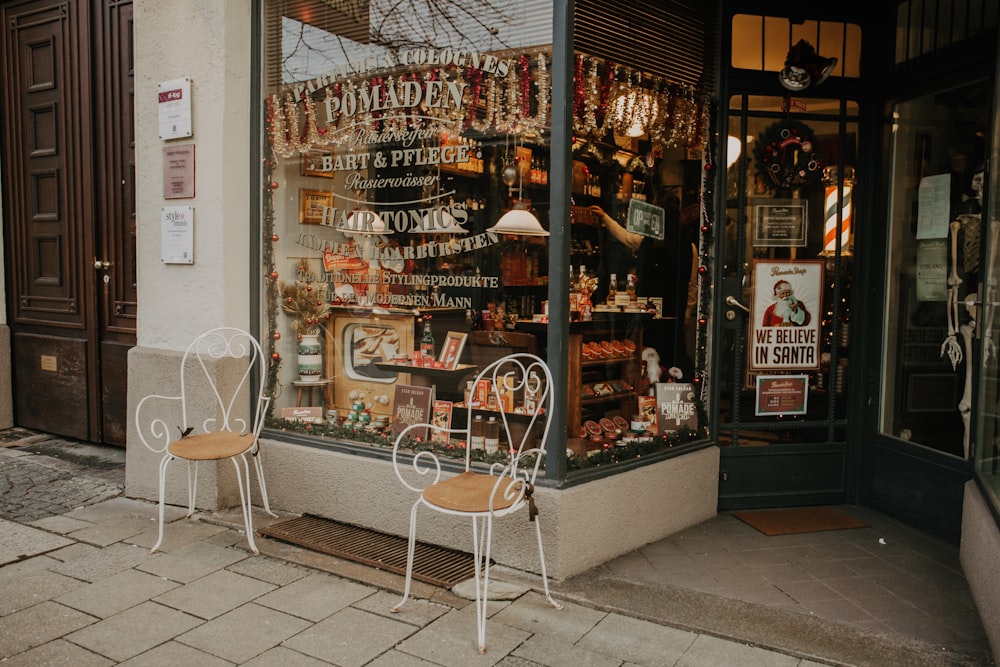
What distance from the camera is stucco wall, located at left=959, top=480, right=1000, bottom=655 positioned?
313 centimetres

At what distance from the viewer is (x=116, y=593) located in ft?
11.8

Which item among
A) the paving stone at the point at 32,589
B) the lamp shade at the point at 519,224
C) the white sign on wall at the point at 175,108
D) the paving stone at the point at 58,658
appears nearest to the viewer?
the paving stone at the point at 58,658

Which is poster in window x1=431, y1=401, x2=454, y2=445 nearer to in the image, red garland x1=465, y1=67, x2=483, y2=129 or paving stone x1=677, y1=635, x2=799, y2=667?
red garland x1=465, y1=67, x2=483, y2=129

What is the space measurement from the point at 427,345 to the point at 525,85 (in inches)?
63.1

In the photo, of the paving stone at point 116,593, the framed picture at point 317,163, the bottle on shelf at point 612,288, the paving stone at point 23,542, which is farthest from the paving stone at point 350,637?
the framed picture at point 317,163

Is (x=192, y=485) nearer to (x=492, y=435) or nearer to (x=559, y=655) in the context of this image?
(x=492, y=435)

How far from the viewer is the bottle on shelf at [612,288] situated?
15.5 feet

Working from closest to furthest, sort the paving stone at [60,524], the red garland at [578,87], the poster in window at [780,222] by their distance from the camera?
the red garland at [578,87]
the paving stone at [60,524]
the poster in window at [780,222]

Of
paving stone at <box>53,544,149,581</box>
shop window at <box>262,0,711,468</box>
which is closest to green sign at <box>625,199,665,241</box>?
shop window at <box>262,0,711,468</box>

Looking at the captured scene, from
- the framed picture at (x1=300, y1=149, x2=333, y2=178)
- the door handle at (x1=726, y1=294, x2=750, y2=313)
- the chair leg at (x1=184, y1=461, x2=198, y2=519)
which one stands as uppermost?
the framed picture at (x1=300, y1=149, x2=333, y2=178)

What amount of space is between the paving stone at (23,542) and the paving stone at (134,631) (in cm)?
103

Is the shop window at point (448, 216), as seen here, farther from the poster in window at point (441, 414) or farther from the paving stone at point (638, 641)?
the paving stone at point (638, 641)

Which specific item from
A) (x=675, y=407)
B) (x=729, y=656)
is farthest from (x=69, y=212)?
(x=729, y=656)

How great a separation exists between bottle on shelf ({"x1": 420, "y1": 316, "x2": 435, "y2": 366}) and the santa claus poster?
6.57ft
